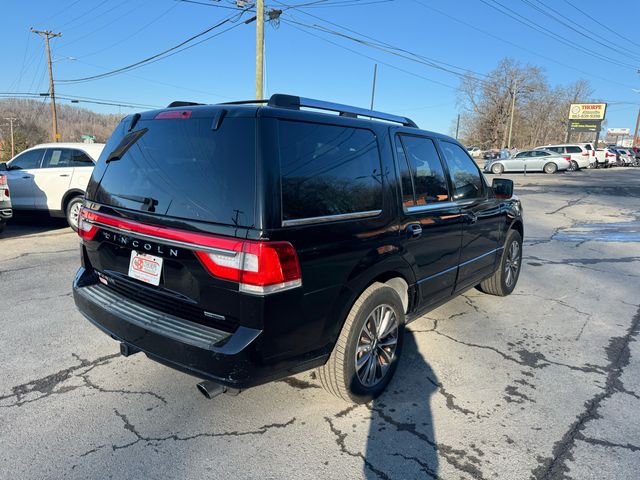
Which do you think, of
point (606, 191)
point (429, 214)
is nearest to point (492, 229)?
point (429, 214)

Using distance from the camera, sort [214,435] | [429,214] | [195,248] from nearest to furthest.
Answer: [195,248] < [214,435] < [429,214]

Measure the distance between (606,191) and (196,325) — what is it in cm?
2093

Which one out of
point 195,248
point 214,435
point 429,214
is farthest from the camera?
point 429,214

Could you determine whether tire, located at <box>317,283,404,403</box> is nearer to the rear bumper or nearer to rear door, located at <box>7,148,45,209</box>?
the rear bumper

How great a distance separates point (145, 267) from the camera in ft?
8.61

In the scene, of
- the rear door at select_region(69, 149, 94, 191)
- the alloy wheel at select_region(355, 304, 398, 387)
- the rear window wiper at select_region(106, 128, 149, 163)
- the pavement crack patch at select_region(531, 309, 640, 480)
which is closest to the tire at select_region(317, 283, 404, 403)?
the alloy wheel at select_region(355, 304, 398, 387)

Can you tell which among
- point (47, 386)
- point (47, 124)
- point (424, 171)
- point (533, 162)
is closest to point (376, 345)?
point (424, 171)

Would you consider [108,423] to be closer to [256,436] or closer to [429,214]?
[256,436]

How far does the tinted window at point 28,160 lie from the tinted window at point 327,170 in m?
8.53

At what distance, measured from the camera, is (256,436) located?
2648 mm

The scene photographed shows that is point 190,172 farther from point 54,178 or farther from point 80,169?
point 54,178

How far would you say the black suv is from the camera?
7.48 ft

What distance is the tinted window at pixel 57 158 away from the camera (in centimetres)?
891

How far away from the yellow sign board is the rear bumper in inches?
2390
